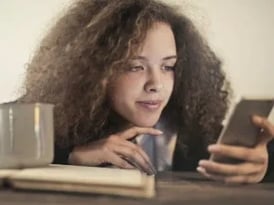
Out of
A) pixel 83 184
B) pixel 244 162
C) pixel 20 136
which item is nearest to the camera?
pixel 83 184

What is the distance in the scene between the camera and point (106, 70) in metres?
0.86

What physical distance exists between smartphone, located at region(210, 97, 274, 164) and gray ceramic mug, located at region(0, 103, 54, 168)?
292mm

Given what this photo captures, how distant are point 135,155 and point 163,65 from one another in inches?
6.8

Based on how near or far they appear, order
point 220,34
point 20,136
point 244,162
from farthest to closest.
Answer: point 220,34 < point 244,162 < point 20,136

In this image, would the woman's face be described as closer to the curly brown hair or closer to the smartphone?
the curly brown hair

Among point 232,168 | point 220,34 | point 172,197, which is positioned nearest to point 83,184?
point 172,197

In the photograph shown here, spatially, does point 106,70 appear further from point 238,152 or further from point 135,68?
point 238,152

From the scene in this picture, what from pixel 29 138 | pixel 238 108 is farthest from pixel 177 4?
pixel 29 138

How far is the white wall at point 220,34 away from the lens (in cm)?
85

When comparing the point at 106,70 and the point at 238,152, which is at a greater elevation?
the point at 106,70

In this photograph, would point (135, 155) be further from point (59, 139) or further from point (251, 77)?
point (251, 77)

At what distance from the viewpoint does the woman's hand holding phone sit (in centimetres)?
74

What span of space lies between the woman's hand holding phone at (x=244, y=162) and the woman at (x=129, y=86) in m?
0.08

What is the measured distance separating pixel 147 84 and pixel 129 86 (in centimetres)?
3
